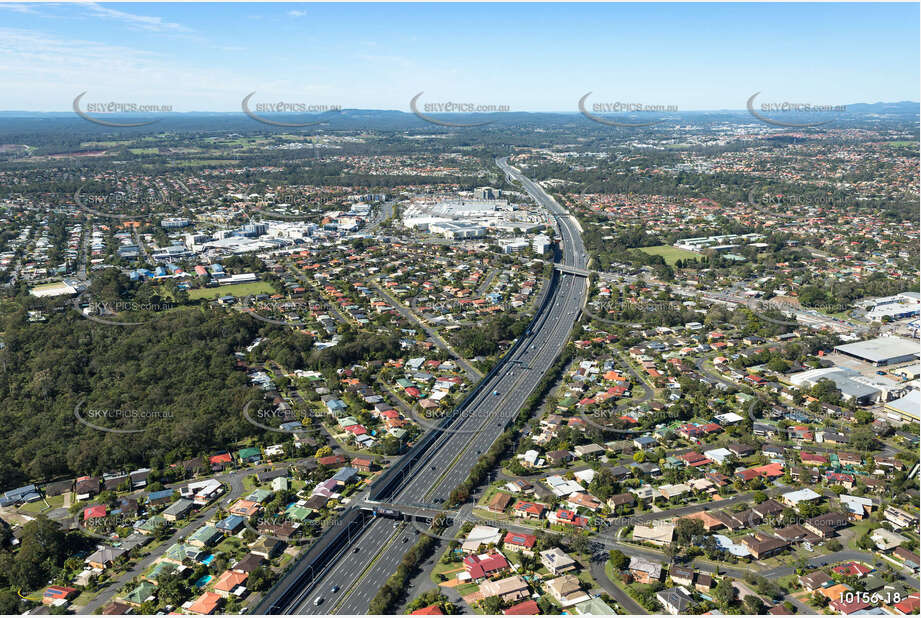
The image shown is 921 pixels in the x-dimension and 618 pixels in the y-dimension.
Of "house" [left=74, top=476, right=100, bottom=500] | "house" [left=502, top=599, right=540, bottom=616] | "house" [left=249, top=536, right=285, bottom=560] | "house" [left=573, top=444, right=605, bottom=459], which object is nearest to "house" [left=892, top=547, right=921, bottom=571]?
"house" [left=573, top=444, right=605, bottom=459]

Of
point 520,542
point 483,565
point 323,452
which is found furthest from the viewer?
point 323,452

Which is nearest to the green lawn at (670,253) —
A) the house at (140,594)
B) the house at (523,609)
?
the house at (523,609)

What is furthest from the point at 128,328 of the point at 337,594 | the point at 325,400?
the point at 337,594

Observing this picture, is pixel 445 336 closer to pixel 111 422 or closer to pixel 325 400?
pixel 325 400

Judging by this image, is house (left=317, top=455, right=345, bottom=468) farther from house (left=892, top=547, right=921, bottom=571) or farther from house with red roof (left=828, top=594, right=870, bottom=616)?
house (left=892, top=547, right=921, bottom=571)

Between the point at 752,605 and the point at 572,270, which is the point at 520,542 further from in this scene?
the point at 572,270

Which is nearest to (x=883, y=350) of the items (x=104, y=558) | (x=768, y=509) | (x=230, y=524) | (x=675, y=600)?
(x=768, y=509)
